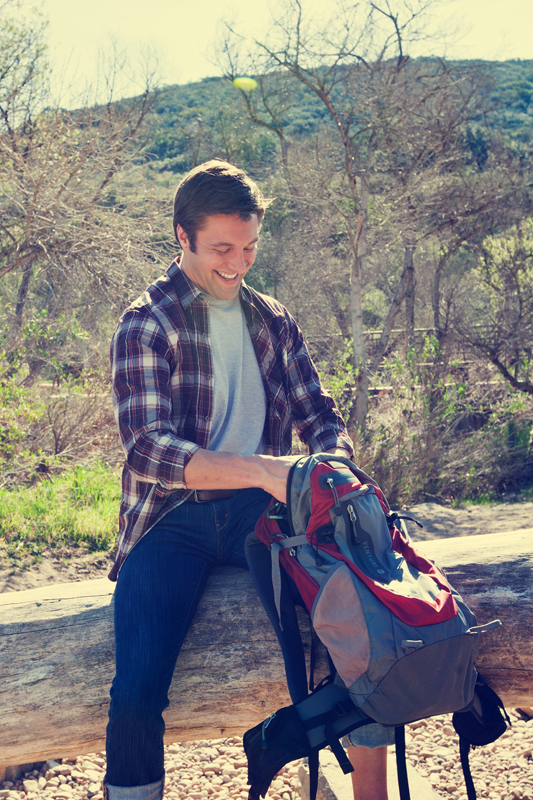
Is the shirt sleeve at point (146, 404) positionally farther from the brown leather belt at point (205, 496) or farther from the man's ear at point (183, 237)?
the man's ear at point (183, 237)

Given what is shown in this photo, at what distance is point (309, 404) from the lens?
2.30 meters

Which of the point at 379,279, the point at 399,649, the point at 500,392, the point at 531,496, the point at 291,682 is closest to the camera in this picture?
the point at 399,649

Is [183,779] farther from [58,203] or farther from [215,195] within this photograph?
[58,203]

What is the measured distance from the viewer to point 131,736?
1.54 metres

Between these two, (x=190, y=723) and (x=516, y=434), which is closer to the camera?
(x=190, y=723)

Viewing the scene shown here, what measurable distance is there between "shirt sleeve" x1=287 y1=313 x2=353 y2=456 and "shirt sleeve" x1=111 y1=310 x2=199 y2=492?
53cm

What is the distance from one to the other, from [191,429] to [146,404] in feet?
0.71

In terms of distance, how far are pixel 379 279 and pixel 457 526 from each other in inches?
409

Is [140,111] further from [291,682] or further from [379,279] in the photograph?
[291,682]

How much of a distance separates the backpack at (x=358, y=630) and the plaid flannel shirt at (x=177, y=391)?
0.44m

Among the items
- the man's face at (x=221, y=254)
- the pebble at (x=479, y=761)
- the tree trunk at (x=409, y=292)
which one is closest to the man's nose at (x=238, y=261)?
the man's face at (x=221, y=254)

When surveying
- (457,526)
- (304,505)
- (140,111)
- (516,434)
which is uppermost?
(140,111)

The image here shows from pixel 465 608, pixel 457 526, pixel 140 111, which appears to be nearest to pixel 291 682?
pixel 465 608

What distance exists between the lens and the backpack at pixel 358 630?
144 centimetres
